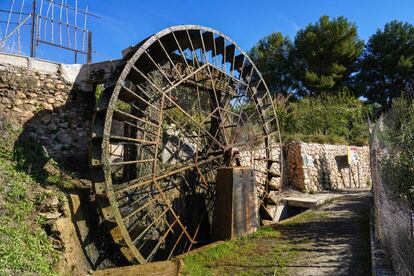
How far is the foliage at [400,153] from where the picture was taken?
4.52 meters

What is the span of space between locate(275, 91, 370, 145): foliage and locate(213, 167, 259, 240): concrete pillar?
6777 millimetres

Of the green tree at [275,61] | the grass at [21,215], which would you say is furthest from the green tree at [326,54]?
the grass at [21,215]

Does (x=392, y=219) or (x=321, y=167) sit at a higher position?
(x=321, y=167)

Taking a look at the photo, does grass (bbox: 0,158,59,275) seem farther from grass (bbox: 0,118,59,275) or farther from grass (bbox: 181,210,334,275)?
grass (bbox: 181,210,334,275)

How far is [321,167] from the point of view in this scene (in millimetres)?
12547

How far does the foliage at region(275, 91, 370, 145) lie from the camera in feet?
46.7

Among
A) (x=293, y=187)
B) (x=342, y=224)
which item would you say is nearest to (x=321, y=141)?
(x=293, y=187)

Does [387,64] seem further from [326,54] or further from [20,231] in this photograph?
[20,231]

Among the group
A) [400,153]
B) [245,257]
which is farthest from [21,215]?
[400,153]

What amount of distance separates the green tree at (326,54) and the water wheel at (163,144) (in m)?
10.8

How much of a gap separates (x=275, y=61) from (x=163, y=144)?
49.5 feet

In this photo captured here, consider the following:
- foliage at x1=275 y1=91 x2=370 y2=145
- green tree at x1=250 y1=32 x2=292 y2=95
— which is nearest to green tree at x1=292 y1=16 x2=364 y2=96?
green tree at x1=250 y1=32 x2=292 y2=95

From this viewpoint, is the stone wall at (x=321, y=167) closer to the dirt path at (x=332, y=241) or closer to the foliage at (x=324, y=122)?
the foliage at (x=324, y=122)

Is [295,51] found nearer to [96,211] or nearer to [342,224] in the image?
[342,224]
